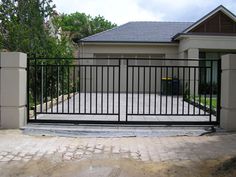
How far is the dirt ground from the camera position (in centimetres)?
605

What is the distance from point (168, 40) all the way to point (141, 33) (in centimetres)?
228

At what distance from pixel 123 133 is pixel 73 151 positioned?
68.9 inches

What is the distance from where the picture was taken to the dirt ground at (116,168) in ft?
19.8

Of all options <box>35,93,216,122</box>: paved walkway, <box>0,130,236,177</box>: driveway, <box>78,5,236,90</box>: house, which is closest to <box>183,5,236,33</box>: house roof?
<box>78,5,236,90</box>: house

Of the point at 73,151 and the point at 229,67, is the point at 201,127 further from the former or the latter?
the point at 73,151

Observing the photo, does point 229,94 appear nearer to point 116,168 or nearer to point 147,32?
point 116,168

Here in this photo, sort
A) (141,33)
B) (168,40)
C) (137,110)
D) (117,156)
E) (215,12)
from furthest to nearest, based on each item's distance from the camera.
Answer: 1. (141,33)
2. (168,40)
3. (215,12)
4. (137,110)
5. (117,156)

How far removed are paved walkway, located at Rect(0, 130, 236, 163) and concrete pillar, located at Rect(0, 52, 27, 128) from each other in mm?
424

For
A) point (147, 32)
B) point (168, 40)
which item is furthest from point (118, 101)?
point (147, 32)

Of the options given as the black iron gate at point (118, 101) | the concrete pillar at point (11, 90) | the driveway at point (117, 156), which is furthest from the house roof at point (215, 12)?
the concrete pillar at point (11, 90)

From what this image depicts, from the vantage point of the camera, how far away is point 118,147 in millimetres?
7773

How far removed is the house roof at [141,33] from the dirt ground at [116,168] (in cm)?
1669

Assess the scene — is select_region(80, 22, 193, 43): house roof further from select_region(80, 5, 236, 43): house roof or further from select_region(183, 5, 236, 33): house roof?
select_region(183, 5, 236, 33): house roof

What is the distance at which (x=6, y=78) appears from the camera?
933cm
